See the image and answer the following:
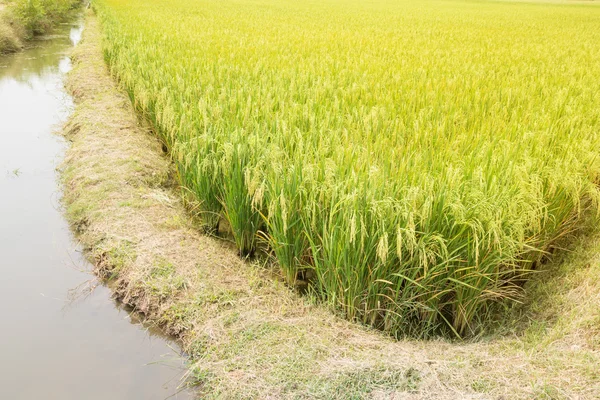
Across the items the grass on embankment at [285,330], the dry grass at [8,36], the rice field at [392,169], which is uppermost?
the rice field at [392,169]

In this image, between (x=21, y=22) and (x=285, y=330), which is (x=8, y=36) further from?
(x=285, y=330)

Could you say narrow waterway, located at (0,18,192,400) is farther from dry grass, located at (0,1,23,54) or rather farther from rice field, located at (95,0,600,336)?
dry grass, located at (0,1,23,54)

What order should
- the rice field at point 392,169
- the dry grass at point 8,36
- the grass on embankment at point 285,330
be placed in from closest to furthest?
the grass on embankment at point 285,330 < the rice field at point 392,169 < the dry grass at point 8,36

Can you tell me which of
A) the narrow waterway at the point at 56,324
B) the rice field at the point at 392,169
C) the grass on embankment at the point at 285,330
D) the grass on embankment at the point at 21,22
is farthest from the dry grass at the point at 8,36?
the grass on embankment at the point at 285,330

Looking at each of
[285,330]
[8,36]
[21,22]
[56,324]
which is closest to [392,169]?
[285,330]

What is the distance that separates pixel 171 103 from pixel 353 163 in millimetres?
1998

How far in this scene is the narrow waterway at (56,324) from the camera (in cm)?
231

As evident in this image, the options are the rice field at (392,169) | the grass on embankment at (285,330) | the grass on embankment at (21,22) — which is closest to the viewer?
the grass on embankment at (285,330)

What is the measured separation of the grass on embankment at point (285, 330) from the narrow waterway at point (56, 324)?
12 cm

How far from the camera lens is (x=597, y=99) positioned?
4.17m

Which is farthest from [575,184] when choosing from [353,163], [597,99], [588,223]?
[597,99]

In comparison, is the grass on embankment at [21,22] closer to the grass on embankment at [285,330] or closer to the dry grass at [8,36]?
the dry grass at [8,36]

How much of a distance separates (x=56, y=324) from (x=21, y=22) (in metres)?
12.2

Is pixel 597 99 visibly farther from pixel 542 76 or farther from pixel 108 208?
pixel 108 208
